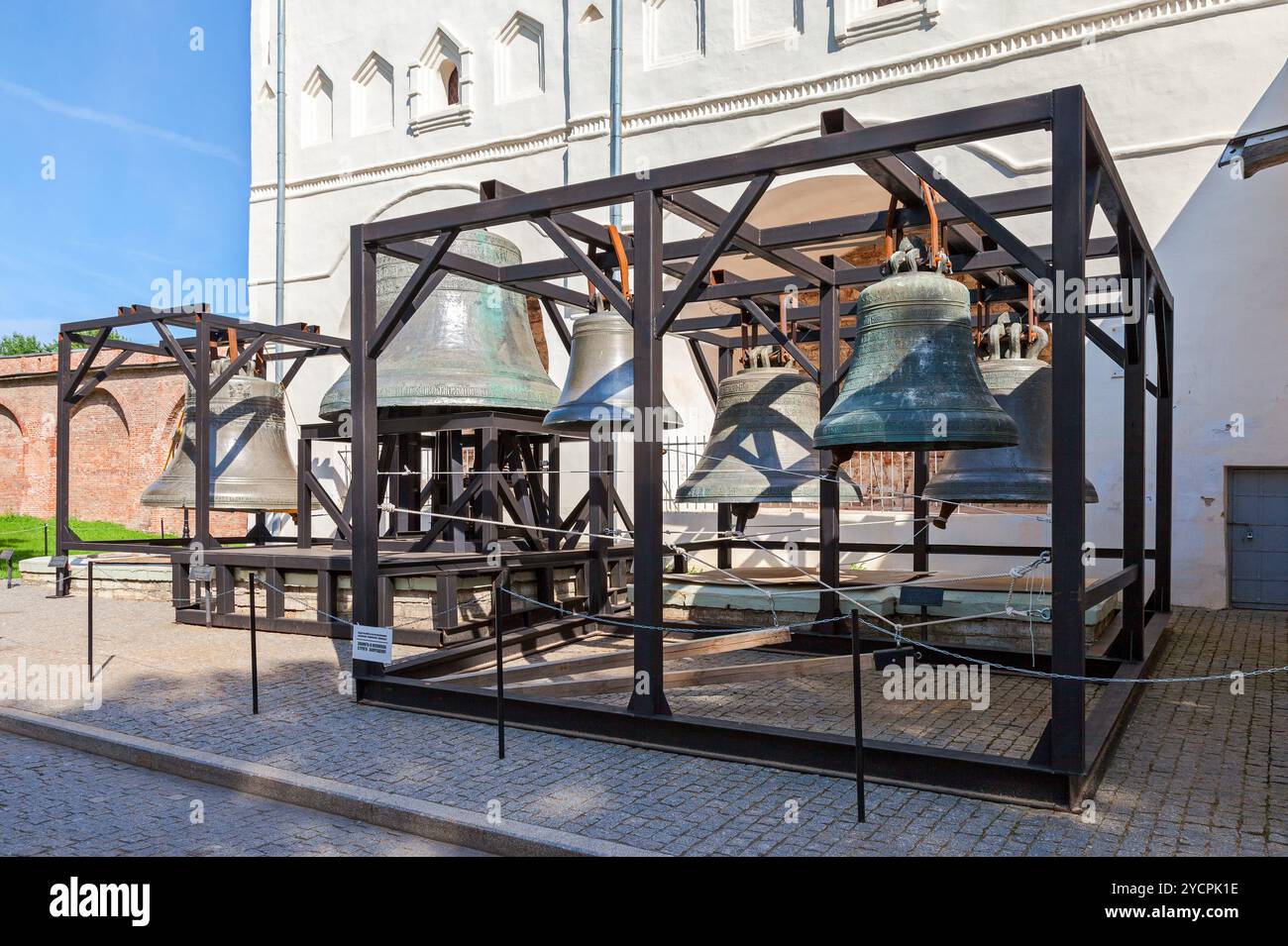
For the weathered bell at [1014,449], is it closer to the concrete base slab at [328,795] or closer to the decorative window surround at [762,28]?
the concrete base slab at [328,795]

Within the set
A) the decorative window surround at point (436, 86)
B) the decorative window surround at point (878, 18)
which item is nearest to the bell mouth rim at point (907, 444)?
the decorative window surround at point (878, 18)

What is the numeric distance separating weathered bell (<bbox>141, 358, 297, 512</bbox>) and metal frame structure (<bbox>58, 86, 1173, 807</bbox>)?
25.7 inches

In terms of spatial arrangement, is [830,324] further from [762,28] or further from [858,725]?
[762,28]

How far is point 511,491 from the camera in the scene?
31.3ft

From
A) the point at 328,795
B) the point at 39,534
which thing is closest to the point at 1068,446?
the point at 328,795

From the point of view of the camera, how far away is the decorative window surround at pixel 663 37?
1440 centimetres

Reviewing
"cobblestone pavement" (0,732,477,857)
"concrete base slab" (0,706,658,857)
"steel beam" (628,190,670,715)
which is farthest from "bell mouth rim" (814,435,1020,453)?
"cobblestone pavement" (0,732,477,857)

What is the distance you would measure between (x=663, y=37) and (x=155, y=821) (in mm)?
13251

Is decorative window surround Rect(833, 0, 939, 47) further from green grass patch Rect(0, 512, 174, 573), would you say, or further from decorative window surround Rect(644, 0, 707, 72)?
green grass patch Rect(0, 512, 174, 573)

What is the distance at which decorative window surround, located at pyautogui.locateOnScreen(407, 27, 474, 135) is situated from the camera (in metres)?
16.6

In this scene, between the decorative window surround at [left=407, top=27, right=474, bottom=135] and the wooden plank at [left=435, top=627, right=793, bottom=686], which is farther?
the decorative window surround at [left=407, top=27, right=474, bottom=135]

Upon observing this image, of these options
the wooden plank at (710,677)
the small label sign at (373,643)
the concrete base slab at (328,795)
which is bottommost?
the concrete base slab at (328,795)

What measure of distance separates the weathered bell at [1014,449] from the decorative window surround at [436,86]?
40.5 ft
